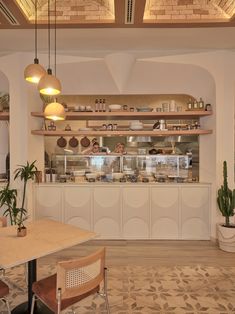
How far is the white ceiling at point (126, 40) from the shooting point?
3695 millimetres

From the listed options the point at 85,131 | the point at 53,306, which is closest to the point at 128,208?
the point at 85,131

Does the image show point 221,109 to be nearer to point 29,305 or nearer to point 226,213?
point 226,213

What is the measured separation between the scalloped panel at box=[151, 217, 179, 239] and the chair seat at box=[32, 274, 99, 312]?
8.64 feet

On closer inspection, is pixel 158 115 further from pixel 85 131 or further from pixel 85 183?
pixel 85 183

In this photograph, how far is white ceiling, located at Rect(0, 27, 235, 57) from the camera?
370 centimetres

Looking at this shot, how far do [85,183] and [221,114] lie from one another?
264 cm

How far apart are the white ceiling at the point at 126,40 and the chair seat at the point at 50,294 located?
3.25 m

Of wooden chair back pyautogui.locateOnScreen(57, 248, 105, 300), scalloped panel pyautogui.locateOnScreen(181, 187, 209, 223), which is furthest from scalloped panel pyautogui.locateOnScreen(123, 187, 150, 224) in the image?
wooden chair back pyautogui.locateOnScreen(57, 248, 105, 300)

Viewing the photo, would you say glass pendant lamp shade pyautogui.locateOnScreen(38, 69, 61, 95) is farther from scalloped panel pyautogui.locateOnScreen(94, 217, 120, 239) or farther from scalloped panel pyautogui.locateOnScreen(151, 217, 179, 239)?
scalloped panel pyautogui.locateOnScreen(151, 217, 179, 239)

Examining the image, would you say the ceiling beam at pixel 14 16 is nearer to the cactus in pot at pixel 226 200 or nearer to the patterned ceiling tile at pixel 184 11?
the patterned ceiling tile at pixel 184 11

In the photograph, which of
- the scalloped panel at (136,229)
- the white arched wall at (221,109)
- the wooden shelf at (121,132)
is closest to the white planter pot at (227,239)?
the white arched wall at (221,109)

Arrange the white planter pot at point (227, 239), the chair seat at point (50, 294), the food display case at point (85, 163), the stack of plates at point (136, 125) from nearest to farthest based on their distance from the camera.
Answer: the chair seat at point (50, 294)
the white planter pot at point (227, 239)
the stack of plates at point (136, 125)
the food display case at point (85, 163)

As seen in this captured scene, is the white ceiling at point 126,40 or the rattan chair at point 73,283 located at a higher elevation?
the white ceiling at point 126,40

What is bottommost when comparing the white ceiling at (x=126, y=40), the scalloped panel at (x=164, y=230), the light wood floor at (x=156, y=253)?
the light wood floor at (x=156, y=253)
